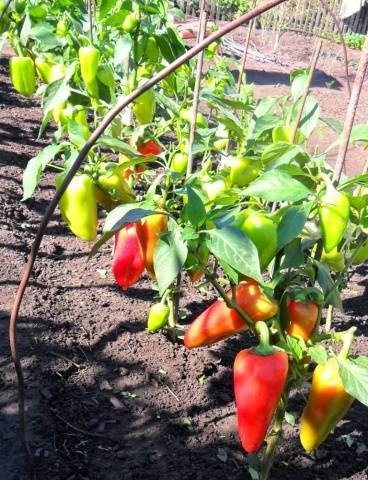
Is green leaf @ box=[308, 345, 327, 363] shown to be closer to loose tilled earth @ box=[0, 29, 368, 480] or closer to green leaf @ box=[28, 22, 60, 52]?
loose tilled earth @ box=[0, 29, 368, 480]

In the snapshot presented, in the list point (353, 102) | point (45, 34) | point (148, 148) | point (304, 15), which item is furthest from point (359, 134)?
point (304, 15)

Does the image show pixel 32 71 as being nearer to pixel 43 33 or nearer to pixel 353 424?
pixel 43 33

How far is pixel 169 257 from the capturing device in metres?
1.07

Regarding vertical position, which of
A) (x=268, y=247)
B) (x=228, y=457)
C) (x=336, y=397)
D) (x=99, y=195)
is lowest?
(x=228, y=457)

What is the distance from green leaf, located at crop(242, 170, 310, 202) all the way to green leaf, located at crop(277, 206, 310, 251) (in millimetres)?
38

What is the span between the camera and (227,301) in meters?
1.17

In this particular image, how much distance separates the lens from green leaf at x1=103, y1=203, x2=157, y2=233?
1067 millimetres

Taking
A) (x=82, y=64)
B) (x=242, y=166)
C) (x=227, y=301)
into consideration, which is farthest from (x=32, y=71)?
(x=227, y=301)

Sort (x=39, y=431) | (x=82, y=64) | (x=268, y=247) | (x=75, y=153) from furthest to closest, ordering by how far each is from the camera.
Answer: (x=82, y=64), (x=39, y=431), (x=75, y=153), (x=268, y=247)

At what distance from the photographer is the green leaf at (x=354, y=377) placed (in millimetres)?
1033

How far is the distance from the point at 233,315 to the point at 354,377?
11.4 inches

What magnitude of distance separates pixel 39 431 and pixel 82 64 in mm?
1125

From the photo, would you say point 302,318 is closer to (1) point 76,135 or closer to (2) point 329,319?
(1) point 76,135

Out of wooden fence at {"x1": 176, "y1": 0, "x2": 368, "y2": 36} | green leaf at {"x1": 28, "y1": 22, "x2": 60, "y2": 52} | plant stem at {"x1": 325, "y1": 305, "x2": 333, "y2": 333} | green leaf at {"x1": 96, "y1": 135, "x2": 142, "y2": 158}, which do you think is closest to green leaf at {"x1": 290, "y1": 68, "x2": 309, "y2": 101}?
green leaf at {"x1": 96, "y1": 135, "x2": 142, "y2": 158}
